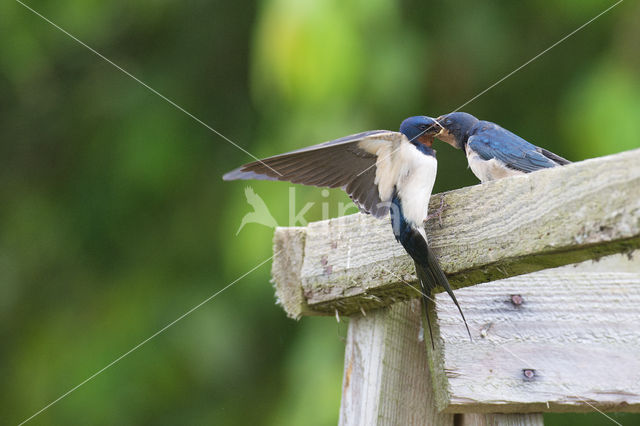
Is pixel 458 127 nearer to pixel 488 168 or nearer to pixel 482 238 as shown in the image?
pixel 488 168

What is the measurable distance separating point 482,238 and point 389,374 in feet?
1.45

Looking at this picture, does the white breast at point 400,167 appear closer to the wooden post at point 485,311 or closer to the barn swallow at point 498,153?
the wooden post at point 485,311

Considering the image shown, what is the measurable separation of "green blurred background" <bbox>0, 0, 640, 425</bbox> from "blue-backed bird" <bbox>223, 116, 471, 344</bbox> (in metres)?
1.92

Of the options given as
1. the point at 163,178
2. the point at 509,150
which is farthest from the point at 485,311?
the point at 163,178

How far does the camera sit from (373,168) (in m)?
1.89

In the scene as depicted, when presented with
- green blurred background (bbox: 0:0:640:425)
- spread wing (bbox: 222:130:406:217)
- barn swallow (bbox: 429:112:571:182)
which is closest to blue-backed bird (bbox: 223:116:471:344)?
spread wing (bbox: 222:130:406:217)

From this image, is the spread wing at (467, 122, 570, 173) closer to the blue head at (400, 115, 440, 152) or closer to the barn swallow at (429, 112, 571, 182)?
the barn swallow at (429, 112, 571, 182)

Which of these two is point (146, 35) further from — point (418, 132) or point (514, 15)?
point (418, 132)

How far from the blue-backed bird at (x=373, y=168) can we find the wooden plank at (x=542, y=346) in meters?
0.07

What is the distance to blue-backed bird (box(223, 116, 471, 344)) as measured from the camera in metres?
1.72

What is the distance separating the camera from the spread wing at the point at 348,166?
1772 mm

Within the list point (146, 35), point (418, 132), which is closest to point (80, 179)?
point (146, 35)

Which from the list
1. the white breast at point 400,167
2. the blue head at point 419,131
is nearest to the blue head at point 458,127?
the blue head at point 419,131

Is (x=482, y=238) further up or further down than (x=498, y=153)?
further down
